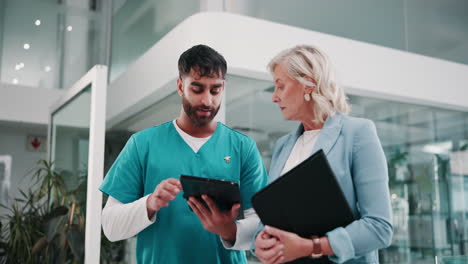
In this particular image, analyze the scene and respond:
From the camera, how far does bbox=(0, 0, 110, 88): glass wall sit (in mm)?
6172

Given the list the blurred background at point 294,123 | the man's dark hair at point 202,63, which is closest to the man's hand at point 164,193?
the man's dark hair at point 202,63

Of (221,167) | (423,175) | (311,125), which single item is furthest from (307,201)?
(423,175)

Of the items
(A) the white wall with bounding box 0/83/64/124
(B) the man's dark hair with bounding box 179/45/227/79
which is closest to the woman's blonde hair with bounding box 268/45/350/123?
(B) the man's dark hair with bounding box 179/45/227/79

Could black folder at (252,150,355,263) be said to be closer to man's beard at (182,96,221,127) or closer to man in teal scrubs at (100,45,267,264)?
man in teal scrubs at (100,45,267,264)

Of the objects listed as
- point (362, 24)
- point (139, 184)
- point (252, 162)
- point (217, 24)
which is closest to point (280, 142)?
point (252, 162)

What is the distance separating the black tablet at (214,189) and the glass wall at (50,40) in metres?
4.95

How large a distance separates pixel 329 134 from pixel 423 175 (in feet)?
12.9

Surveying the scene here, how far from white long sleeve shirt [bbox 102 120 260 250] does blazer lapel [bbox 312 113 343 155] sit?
359mm

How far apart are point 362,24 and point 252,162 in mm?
3168

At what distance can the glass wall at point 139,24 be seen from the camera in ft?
13.3

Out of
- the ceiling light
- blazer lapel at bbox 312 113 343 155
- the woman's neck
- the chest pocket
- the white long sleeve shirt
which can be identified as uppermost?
the ceiling light

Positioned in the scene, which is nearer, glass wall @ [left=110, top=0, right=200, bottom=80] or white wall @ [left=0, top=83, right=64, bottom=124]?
glass wall @ [left=110, top=0, right=200, bottom=80]

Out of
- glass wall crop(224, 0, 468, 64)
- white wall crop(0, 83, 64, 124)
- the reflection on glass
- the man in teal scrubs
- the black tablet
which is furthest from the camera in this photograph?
white wall crop(0, 83, 64, 124)

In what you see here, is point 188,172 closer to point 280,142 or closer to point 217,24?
point 280,142
